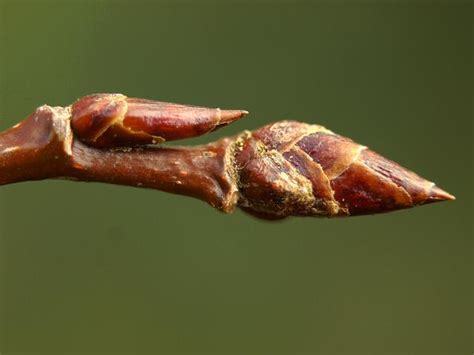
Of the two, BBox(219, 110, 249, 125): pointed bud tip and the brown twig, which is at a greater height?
BBox(219, 110, 249, 125): pointed bud tip

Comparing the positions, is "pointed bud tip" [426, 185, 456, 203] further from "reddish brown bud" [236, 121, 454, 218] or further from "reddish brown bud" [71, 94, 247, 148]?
"reddish brown bud" [71, 94, 247, 148]

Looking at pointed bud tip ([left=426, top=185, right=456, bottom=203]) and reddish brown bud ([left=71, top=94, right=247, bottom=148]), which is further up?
reddish brown bud ([left=71, top=94, right=247, bottom=148])

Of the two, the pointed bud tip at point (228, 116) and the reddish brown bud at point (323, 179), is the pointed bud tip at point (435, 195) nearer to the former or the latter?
the reddish brown bud at point (323, 179)

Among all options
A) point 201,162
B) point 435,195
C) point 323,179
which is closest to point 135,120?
point 201,162

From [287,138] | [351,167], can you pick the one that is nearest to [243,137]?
[287,138]

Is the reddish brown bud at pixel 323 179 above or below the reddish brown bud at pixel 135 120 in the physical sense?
below

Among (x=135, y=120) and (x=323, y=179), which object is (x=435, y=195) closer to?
(x=323, y=179)

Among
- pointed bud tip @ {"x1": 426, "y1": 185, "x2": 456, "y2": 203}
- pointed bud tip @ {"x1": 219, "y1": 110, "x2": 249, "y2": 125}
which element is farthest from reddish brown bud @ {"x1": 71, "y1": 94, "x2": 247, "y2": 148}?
pointed bud tip @ {"x1": 426, "y1": 185, "x2": 456, "y2": 203}

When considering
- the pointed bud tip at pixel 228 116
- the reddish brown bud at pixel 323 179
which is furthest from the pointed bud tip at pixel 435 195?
the pointed bud tip at pixel 228 116
